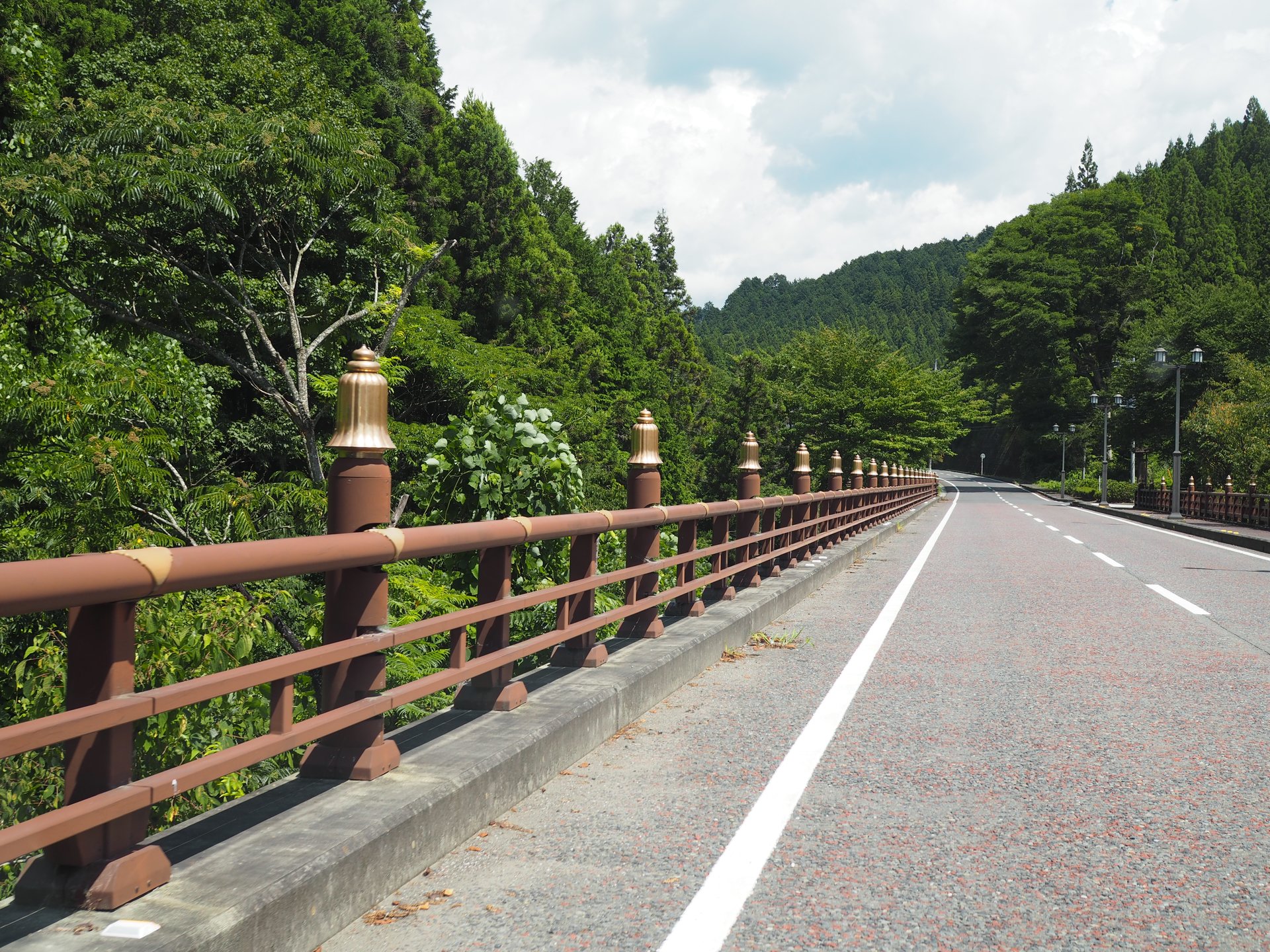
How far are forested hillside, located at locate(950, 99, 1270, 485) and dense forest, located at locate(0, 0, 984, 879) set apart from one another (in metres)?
32.7

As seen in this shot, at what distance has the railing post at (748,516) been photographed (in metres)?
9.23

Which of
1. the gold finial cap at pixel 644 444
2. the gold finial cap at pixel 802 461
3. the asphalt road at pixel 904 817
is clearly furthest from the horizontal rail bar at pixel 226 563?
the gold finial cap at pixel 802 461

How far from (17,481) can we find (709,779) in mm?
13948

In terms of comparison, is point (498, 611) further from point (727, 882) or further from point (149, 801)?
point (149, 801)

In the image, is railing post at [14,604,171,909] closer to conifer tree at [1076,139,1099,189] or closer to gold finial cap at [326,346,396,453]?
gold finial cap at [326,346,396,453]

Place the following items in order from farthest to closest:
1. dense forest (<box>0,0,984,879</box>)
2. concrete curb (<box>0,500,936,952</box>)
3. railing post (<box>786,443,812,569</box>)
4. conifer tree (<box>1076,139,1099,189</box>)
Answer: conifer tree (<box>1076,139,1099,189</box>) → railing post (<box>786,443,812,569</box>) → dense forest (<box>0,0,984,879</box>) → concrete curb (<box>0,500,936,952</box>)

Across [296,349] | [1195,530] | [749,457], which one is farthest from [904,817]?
[1195,530]

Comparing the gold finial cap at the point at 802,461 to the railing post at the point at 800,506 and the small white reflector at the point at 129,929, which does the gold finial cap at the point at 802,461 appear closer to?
the railing post at the point at 800,506

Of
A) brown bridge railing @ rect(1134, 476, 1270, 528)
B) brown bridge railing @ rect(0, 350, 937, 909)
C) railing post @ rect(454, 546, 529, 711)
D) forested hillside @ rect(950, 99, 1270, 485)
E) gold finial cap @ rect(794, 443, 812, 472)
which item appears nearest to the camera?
brown bridge railing @ rect(0, 350, 937, 909)

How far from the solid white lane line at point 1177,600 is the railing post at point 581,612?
7133 mm

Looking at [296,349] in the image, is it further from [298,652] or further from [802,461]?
[298,652]

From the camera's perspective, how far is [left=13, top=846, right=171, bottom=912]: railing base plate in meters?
2.24

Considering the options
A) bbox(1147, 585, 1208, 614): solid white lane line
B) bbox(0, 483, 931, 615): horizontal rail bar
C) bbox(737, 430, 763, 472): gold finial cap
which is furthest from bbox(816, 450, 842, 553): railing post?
bbox(0, 483, 931, 615): horizontal rail bar

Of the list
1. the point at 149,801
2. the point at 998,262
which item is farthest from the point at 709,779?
the point at 998,262
